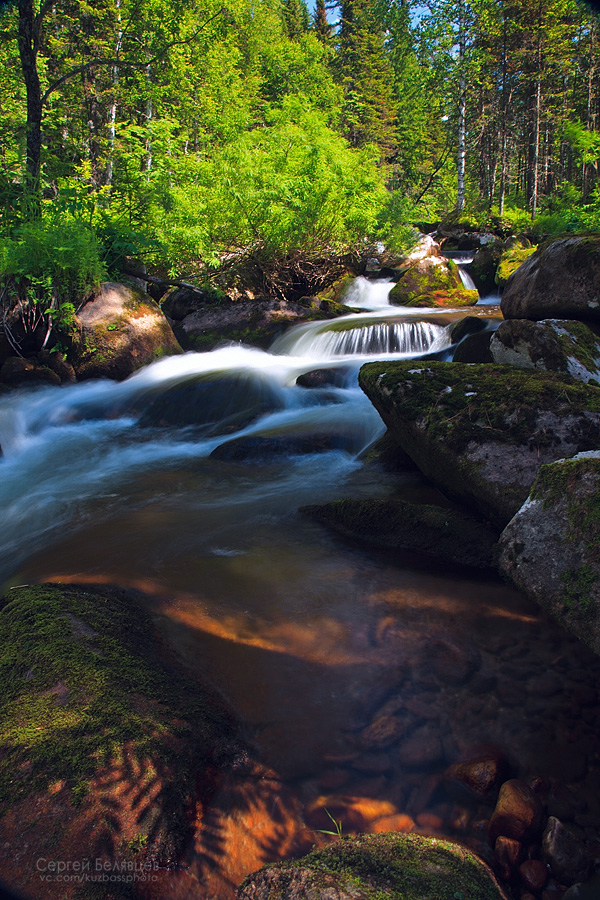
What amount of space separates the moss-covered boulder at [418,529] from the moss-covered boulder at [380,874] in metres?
2.30

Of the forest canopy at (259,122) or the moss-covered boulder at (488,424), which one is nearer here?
the moss-covered boulder at (488,424)

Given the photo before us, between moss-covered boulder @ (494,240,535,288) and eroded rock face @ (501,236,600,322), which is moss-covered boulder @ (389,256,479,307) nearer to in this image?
moss-covered boulder @ (494,240,535,288)

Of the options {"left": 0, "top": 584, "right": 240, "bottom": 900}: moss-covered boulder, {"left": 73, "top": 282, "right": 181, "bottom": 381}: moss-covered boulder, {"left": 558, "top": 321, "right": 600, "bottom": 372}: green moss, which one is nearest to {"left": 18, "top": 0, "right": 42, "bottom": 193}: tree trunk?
{"left": 73, "top": 282, "right": 181, "bottom": 381}: moss-covered boulder

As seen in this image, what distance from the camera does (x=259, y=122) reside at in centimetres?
2409

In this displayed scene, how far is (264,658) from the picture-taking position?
300cm

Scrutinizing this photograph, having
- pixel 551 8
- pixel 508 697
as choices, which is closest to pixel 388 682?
pixel 508 697

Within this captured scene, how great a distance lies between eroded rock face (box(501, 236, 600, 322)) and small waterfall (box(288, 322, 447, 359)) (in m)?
3.62

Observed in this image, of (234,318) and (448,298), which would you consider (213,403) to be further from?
(448,298)

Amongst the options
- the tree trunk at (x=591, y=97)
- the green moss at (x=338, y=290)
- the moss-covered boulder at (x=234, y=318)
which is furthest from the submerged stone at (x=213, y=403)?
the tree trunk at (x=591, y=97)

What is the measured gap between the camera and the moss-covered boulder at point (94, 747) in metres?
1.76

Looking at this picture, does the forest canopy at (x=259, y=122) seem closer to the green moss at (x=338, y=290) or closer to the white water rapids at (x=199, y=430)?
the green moss at (x=338, y=290)

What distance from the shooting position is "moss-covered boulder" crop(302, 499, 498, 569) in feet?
13.0

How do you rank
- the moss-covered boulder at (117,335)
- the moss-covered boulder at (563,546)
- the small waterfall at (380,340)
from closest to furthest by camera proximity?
the moss-covered boulder at (563,546)
the moss-covered boulder at (117,335)
the small waterfall at (380,340)

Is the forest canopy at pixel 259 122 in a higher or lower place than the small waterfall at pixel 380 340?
higher
